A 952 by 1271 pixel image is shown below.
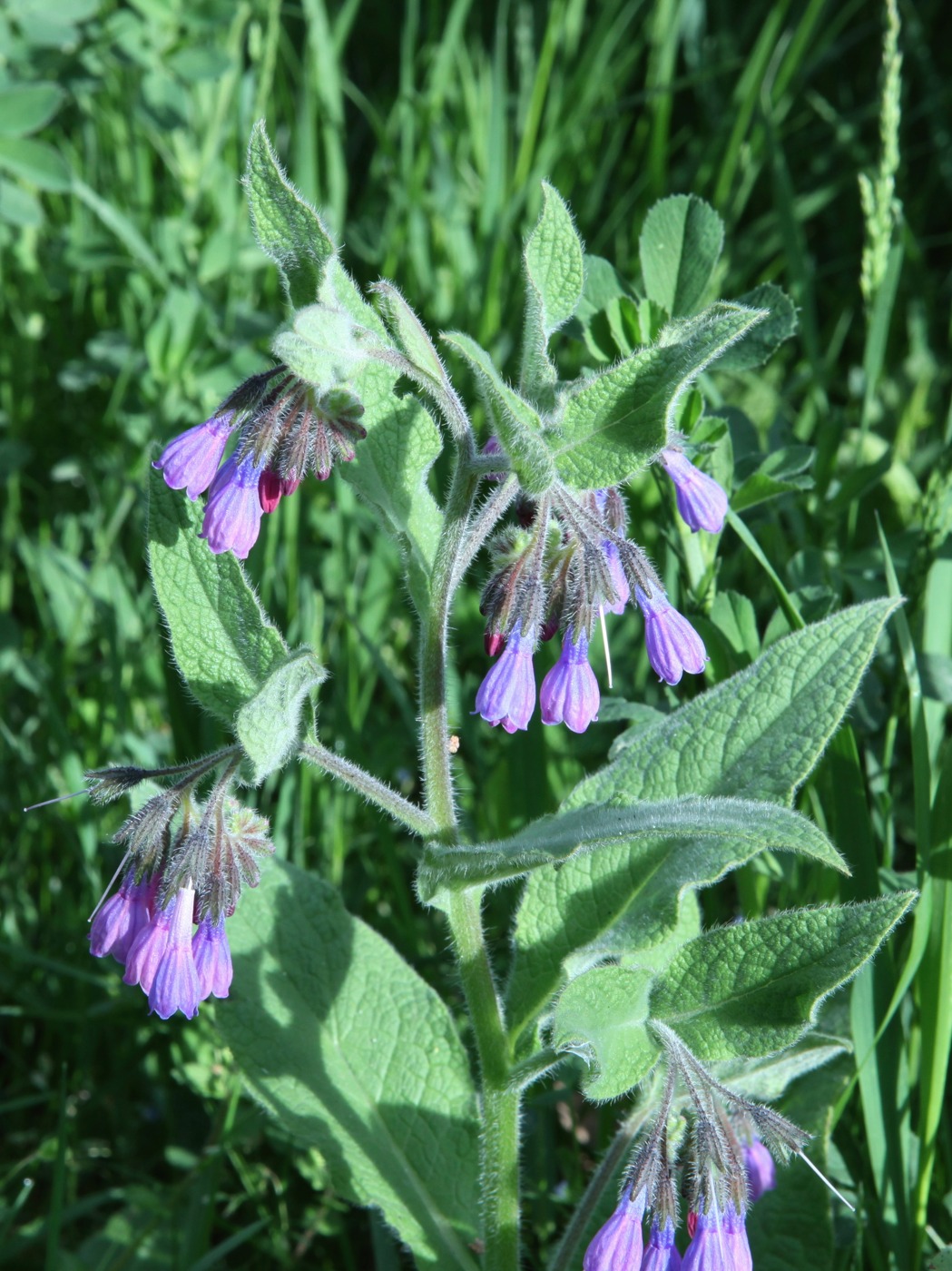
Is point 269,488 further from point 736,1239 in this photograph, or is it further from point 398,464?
point 736,1239

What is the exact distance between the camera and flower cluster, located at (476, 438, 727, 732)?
1.72 meters

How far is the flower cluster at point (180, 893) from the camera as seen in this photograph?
68.6 inches

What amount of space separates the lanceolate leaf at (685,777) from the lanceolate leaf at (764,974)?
0.28 feet

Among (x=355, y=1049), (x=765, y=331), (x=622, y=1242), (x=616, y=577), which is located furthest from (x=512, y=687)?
(x=765, y=331)

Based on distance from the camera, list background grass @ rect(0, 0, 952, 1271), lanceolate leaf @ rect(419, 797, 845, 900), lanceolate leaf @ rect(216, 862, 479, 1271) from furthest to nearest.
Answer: background grass @ rect(0, 0, 952, 1271)
lanceolate leaf @ rect(216, 862, 479, 1271)
lanceolate leaf @ rect(419, 797, 845, 900)

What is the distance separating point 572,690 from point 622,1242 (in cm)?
75

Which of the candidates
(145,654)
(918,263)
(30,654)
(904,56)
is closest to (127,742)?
(145,654)

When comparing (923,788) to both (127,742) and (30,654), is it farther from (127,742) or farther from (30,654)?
(30,654)

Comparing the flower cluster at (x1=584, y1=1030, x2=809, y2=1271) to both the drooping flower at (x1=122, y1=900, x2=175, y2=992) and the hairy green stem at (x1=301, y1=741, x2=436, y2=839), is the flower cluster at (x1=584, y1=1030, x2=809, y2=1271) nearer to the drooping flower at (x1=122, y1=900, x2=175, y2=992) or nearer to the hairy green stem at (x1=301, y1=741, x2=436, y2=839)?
the hairy green stem at (x1=301, y1=741, x2=436, y2=839)

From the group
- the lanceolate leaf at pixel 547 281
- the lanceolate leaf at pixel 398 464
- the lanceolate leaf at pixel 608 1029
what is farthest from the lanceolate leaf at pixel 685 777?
the lanceolate leaf at pixel 547 281

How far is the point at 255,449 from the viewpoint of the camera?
1721mm

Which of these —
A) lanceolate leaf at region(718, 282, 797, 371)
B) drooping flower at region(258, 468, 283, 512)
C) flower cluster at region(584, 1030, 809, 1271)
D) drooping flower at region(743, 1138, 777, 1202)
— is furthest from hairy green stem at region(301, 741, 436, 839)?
lanceolate leaf at region(718, 282, 797, 371)

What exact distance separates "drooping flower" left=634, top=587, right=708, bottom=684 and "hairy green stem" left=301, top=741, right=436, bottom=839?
0.41 metres

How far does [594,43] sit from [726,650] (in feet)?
7.94
